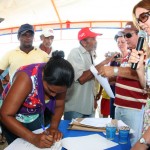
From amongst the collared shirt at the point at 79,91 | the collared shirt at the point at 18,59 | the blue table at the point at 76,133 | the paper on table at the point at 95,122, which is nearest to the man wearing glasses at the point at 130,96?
the collared shirt at the point at 79,91

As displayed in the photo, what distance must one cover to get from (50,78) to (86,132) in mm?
431

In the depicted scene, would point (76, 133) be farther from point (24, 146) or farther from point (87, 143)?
point (24, 146)

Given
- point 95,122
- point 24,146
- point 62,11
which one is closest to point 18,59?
point 95,122

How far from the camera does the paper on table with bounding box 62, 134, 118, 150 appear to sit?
51.2 inches

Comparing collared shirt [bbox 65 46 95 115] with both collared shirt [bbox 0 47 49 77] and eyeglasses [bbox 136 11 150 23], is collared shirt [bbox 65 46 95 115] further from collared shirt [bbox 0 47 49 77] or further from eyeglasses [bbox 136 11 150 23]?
eyeglasses [bbox 136 11 150 23]

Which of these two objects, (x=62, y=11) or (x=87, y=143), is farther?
(x=62, y=11)

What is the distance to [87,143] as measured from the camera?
4.43 ft

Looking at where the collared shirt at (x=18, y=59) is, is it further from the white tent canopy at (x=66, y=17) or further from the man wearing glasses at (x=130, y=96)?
the white tent canopy at (x=66, y=17)

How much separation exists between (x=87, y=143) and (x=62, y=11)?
19.7 ft

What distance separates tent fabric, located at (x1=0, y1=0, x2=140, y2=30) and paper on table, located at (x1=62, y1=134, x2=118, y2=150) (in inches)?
173

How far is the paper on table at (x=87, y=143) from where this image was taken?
4.26ft

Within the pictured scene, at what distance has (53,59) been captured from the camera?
4.85ft

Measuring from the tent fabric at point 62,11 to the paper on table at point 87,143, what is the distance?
438 cm

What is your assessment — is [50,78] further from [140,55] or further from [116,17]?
[116,17]
